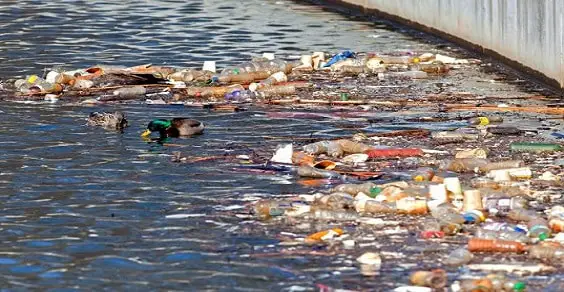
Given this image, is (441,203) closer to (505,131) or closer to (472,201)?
(472,201)

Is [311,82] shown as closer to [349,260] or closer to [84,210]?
[84,210]

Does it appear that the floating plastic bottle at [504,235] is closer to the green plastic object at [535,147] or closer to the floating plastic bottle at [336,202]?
the floating plastic bottle at [336,202]

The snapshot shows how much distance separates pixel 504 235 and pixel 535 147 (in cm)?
361

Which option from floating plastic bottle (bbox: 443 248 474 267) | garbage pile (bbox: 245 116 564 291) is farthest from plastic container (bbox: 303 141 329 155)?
floating plastic bottle (bbox: 443 248 474 267)

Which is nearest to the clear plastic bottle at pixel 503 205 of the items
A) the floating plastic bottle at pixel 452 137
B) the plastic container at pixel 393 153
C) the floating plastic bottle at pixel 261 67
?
the plastic container at pixel 393 153

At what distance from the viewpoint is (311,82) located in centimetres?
1962

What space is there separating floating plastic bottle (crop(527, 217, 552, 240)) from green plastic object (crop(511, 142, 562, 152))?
319 cm

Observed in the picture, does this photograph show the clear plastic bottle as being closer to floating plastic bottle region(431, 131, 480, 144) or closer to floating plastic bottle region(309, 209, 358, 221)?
floating plastic bottle region(309, 209, 358, 221)

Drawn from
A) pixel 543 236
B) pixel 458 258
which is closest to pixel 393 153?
pixel 543 236

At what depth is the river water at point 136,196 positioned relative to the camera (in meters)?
10.2

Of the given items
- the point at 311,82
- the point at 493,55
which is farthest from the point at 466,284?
the point at 493,55

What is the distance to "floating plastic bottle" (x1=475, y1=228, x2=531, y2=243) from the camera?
1068 centimetres

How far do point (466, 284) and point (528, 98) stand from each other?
883 centimetres

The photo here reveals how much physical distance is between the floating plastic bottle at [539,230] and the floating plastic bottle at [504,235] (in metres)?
0.06
